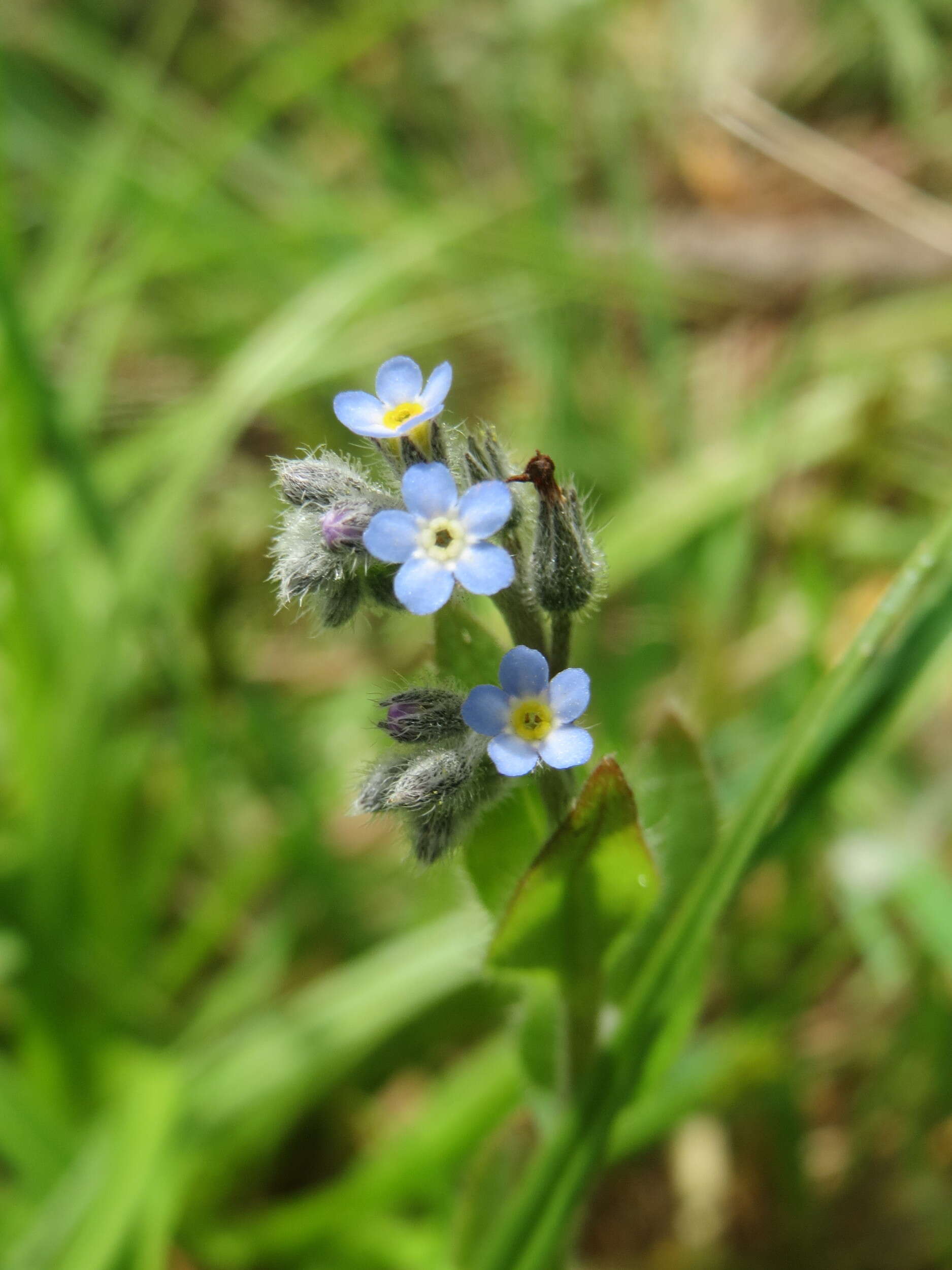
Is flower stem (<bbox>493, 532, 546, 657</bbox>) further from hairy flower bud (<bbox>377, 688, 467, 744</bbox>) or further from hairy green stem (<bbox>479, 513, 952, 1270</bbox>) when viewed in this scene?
hairy green stem (<bbox>479, 513, 952, 1270</bbox>)

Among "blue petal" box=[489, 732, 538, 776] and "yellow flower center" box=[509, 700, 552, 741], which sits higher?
"yellow flower center" box=[509, 700, 552, 741]

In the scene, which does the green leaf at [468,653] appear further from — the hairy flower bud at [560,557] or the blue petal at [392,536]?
the blue petal at [392,536]

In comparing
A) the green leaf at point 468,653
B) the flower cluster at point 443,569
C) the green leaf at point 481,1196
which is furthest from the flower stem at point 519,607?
the green leaf at point 481,1196

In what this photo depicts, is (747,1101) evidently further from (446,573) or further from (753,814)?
(446,573)

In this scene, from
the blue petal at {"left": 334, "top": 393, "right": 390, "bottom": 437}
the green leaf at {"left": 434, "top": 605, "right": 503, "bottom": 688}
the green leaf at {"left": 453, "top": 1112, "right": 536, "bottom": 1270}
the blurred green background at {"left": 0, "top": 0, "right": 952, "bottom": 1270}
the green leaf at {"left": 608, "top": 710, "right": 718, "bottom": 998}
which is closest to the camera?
the blue petal at {"left": 334, "top": 393, "right": 390, "bottom": 437}

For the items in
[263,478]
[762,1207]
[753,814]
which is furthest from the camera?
[263,478]

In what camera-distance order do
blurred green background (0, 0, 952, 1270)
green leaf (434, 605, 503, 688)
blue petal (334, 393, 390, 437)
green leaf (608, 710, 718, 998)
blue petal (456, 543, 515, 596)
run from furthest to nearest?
blurred green background (0, 0, 952, 1270)
green leaf (608, 710, 718, 998)
green leaf (434, 605, 503, 688)
blue petal (334, 393, 390, 437)
blue petal (456, 543, 515, 596)

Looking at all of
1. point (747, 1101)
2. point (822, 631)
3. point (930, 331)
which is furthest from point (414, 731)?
point (930, 331)

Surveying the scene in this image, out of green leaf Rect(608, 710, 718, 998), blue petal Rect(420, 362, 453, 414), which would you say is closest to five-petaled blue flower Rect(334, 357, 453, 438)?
blue petal Rect(420, 362, 453, 414)

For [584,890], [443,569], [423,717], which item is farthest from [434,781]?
[584,890]
